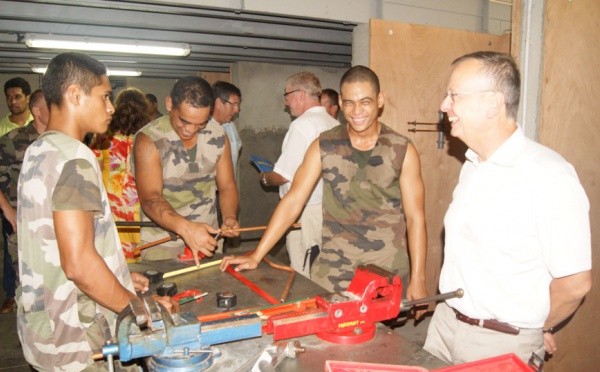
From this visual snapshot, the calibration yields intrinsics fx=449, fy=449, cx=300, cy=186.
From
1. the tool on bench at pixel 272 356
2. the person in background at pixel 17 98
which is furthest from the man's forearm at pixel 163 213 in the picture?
the person in background at pixel 17 98

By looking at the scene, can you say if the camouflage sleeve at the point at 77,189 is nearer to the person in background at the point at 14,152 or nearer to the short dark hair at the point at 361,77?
the short dark hair at the point at 361,77

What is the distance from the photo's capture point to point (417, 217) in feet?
8.40

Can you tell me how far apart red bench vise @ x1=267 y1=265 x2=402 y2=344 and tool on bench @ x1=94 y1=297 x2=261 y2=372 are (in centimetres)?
13

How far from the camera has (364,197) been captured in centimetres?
259

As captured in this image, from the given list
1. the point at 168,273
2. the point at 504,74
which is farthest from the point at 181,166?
the point at 504,74

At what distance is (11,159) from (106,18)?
5.30ft

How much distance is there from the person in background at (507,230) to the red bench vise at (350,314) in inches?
13.5

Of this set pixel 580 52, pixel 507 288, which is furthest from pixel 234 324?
pixel 580 52

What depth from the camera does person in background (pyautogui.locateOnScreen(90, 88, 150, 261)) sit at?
4051 mm

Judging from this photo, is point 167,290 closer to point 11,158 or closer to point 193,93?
point 193,93

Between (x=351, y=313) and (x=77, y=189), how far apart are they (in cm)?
106

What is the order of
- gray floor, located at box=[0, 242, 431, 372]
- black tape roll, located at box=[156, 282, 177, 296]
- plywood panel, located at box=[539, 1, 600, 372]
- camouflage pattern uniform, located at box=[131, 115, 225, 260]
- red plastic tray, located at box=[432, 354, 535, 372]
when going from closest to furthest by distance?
1. red plastic tray, located at box=[432, 354, 535, 372]
2. black tape roll, located at box=[156, 282, 177, 296]
3. plywood panel, located at box=[539, 1, 600, 372]
4. camouflage pattern uniform, located at box=[131, 115, 225, 260]
5. gray floor, located at box=[0, 242, 431, 372]

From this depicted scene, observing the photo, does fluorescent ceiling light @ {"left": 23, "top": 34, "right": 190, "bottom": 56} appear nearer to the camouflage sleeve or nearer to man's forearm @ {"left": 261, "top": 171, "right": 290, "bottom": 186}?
man's forearm @ {"left": 261, "top": 171, "right": 290, "bottom": 186}

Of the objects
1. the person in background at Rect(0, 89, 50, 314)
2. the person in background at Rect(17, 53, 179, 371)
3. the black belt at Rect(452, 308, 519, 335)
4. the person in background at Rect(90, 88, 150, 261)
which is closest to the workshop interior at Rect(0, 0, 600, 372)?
the black belt at Rect(452, 308, 519, 335)
